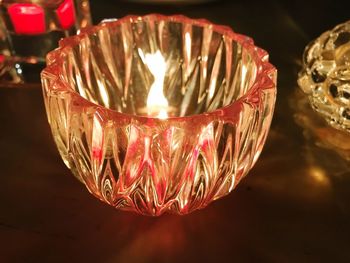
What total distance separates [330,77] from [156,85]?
0.15m

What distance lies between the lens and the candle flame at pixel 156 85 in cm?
48

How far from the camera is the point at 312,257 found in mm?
363

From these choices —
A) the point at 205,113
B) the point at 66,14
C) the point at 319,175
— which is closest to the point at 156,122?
the point at 205,113

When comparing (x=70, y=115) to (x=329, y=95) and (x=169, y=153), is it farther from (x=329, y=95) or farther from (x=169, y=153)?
(x=329, y=95)

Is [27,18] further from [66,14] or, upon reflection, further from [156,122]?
[156,122]

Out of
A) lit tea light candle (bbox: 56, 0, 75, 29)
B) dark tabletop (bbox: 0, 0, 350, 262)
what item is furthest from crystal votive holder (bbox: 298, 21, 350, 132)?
lit tea light candle (bbox: 56, 0, 75, 29)

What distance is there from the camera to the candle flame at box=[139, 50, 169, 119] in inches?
19.0

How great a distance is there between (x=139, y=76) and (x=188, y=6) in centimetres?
20

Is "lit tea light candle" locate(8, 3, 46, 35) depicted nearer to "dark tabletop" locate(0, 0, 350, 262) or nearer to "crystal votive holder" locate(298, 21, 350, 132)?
"dark tabletop" locate(0, 0, 350, 262)

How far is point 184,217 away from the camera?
389mm

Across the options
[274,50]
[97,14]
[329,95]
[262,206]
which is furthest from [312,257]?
[97,14]

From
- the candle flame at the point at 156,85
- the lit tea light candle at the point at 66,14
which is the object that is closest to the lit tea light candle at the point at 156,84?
the candle flame at the point at 156,85

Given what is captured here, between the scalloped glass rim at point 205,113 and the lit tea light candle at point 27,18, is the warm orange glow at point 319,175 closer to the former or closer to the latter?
the scalloped glass rim at point 205,113

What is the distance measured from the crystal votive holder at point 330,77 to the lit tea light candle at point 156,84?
0.12 metres
